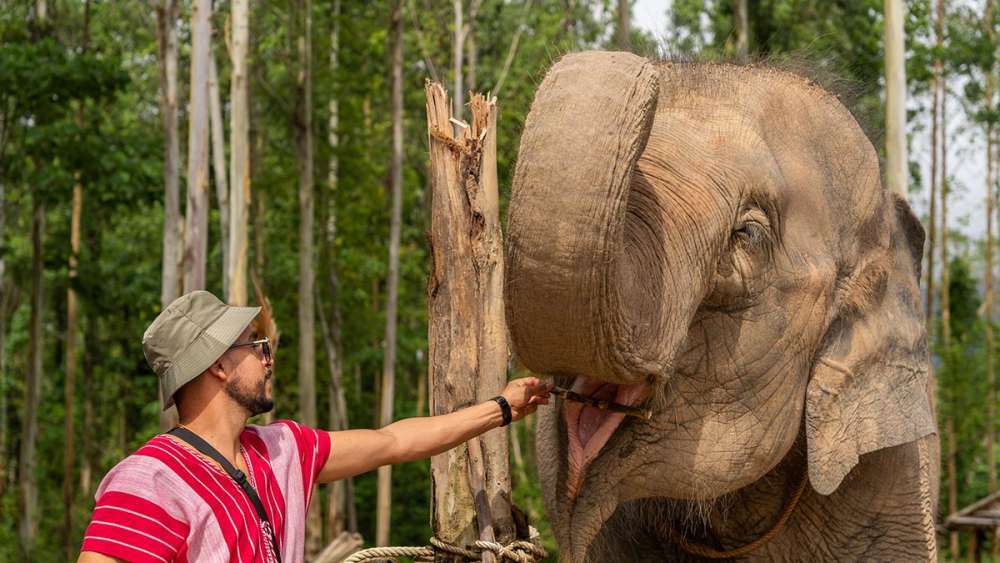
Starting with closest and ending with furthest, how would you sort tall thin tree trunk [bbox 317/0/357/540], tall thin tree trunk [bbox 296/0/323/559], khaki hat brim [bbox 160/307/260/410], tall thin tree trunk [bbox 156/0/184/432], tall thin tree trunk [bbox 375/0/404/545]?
khaki hat brim [bbox 160/307/260/410], tall thin tree trunk [bbox 156/0/184/432], tall thin tree trunk [bbox 296/0/323/559], tall thin tree trunk [bbox 375/0/404/545], tall thin tree trunk [bbox 317/0/357/540]

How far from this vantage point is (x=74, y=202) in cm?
1783

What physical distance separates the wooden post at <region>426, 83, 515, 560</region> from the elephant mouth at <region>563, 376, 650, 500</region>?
0.19 m

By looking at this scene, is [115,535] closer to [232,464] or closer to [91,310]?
[232,464]

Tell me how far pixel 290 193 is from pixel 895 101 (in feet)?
35.0

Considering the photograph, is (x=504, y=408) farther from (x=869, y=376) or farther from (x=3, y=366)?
(x=3, y=366)

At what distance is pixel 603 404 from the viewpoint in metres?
2.51

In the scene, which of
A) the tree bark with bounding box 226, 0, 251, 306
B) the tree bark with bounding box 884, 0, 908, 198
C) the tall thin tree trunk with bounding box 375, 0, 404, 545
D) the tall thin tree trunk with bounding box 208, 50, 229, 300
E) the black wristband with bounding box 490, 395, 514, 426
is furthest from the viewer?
the tall thin tree trunk with bounding box 375, 0, 404, 545

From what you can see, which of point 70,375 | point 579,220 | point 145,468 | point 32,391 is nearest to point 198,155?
point 32,391

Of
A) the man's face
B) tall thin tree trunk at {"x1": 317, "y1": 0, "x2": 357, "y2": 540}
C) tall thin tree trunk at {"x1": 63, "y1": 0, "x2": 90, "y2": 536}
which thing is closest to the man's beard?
the man's face

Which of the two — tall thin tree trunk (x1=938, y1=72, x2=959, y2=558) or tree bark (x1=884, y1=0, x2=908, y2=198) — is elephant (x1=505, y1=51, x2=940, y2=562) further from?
tall thin tree trunk (x1=938, y1=72, x2=959, y2=558)

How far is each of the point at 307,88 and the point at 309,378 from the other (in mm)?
3489

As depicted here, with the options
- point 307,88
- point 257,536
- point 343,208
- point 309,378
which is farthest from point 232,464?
point 343,208

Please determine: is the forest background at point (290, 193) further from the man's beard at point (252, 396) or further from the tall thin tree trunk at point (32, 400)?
the man's beard at point (252, 396)

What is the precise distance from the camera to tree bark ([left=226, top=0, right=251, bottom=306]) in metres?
10.5
